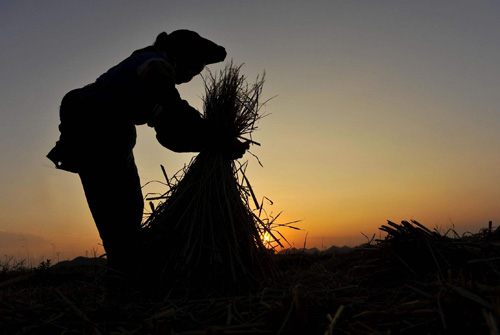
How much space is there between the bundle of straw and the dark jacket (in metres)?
0.27

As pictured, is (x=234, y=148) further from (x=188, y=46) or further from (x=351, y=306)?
(x=351, y=306)

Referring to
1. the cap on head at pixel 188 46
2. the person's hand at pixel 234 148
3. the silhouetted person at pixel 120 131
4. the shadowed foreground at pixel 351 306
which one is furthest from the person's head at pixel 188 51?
the shadowed foreground at pixel 351 306

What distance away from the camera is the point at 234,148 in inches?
111

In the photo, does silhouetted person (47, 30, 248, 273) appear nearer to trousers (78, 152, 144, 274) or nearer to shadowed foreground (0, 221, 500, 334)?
trousers (78, 152, 144, 274)

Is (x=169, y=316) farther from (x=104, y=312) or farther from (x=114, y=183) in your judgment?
(x=114, y=183)

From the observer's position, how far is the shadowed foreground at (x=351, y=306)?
127cm

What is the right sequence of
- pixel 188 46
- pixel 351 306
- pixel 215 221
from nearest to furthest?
pixel 351 306
pixel 215 221
pixel 188 46

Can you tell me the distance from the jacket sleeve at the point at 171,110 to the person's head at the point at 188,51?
1.55 feet

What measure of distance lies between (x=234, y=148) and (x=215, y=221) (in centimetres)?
64

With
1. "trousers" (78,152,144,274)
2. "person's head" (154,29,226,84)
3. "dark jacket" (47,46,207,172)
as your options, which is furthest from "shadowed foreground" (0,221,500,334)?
"person's head" (154,29,226,84)

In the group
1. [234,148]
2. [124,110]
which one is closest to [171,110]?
[124,110]

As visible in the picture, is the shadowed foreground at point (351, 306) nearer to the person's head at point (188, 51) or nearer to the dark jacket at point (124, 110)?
the dark jacket at point (124, 110)

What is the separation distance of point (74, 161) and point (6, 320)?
170 centimetres

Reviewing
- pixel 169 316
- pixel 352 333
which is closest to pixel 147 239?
pixel 169 316
